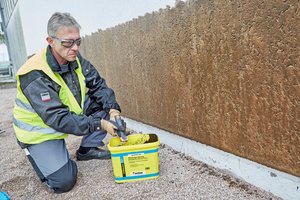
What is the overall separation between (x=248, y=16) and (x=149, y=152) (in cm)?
129

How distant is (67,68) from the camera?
223 cm

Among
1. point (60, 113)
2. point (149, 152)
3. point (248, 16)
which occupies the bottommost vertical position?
point (149, 152)

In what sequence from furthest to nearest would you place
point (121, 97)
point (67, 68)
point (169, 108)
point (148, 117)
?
point (121, 97) < point (148, 117) < point (169, 108) < point (67, 68)

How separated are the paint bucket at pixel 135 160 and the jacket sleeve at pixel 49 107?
33 centimetres

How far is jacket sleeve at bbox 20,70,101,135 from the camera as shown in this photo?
1.92 meters

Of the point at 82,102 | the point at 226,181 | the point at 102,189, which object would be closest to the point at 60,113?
the point at 82,102

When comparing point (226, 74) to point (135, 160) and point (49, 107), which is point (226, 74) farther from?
point (49, 107)

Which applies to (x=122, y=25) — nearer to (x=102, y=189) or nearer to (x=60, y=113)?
(x=60, y=113)

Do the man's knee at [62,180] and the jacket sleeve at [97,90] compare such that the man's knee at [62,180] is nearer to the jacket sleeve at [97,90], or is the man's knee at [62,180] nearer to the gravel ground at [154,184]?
the gravel ground at [154,184]

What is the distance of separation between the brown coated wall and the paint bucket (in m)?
0.51

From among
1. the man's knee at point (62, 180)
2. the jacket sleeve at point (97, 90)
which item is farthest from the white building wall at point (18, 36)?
the man's knee at point (62, 180)

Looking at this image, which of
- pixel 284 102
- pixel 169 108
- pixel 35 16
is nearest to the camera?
pixel 284 102

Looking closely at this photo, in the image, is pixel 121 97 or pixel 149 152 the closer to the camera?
pixel 149 152

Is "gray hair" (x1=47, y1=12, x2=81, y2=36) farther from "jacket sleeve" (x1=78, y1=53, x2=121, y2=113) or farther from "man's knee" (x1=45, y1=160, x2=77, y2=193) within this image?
"man's knee" (x1=45, y1=160, x2=77, y2=193)
